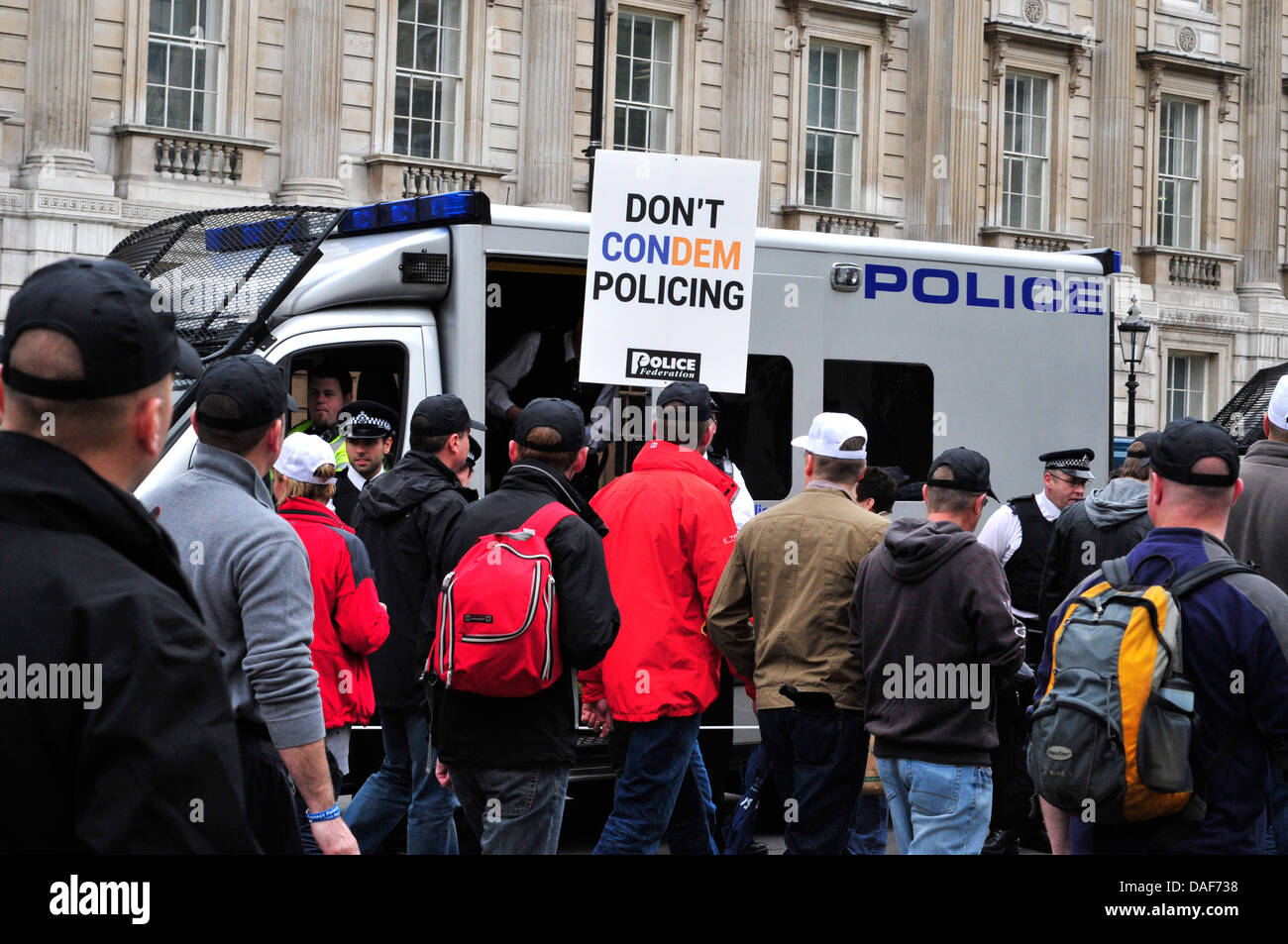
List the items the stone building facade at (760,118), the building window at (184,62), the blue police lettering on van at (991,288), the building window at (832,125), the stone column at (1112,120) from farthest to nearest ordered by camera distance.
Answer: the stone column at (1112,120)
the building window at (832,125)
the building window at (184,62)
the stone building facade at (760,118)
the blue police lettering on van at (991,288)

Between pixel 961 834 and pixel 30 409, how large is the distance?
414cm

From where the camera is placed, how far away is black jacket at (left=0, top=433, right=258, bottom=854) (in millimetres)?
2068

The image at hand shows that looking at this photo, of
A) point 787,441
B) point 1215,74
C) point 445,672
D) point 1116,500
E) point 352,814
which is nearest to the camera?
point 445,672

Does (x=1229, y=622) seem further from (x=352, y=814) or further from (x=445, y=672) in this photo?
(x=352, y=814)

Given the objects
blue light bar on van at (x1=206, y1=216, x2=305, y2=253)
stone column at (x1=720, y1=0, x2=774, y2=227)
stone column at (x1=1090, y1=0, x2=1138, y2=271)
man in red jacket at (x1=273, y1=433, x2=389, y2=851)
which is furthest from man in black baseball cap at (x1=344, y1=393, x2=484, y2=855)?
stone column at (x1=1090, y1=0, x2=1138, y2=271)

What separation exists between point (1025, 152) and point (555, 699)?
2966cm

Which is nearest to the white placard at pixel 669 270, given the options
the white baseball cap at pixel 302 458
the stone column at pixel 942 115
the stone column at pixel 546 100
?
the white baseball cap at pixel 302 458

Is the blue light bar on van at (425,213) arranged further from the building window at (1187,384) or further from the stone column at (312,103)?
the building window at (1187,384)

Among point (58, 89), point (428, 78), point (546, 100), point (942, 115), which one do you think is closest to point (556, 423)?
point (58, 89)

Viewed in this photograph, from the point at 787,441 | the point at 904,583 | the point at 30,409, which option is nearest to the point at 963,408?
the point at 787,441

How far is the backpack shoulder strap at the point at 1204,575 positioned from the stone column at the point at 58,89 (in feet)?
64.9

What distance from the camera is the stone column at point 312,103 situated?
952 inches

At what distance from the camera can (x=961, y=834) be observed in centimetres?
573

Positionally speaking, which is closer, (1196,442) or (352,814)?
(1196,442)
